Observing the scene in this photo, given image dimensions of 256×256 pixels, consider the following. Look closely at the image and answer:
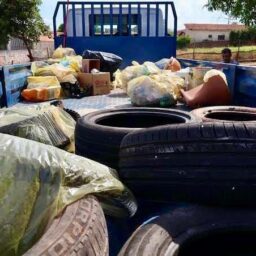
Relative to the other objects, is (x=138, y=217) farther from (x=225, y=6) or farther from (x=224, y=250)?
(x=225, y=6)

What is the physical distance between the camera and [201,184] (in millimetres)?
1912

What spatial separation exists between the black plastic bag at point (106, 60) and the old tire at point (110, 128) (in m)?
4.43

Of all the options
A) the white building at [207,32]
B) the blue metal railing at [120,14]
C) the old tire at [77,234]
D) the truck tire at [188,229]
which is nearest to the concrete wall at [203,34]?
the white building at [207,32]

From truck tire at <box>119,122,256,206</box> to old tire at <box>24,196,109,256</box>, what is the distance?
0.46m

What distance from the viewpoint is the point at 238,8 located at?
14734 millimetres

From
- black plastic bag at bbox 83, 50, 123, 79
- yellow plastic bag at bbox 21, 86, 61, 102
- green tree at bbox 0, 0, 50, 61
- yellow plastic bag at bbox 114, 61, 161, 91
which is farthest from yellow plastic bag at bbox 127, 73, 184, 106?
green tree at bbox 0, 0, 50, 61

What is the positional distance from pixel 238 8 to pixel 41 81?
1091 cm

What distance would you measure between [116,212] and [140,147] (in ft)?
1.14

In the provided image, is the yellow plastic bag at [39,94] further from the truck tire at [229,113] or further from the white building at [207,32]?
the white building at [207,32]

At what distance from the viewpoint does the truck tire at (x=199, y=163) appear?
1.89 meters

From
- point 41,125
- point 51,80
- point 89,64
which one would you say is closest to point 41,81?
point 51,80

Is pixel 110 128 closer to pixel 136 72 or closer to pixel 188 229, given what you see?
pixel 188 229

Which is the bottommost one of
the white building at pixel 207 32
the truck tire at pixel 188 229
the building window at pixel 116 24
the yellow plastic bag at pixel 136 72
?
the truck tire at pixel 188 229

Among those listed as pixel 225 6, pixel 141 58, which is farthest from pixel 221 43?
pixel 141 58
